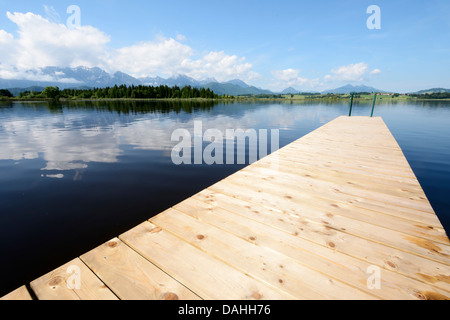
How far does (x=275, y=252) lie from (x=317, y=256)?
0.43 m

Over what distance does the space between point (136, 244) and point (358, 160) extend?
575cm

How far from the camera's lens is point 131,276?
1726 mm

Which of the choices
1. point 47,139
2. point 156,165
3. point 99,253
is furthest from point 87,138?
point 99,253

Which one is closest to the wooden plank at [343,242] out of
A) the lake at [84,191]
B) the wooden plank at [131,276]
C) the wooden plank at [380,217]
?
the wooden plank at [380,217]

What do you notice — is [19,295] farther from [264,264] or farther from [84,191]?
[84,191]

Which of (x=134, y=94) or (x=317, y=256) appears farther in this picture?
(x=134, y=94)

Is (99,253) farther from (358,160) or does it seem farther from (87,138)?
(87,138)

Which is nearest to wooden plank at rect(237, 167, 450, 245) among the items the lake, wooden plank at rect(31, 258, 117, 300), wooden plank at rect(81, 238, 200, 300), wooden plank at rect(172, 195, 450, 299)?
wooden plank at rect(172, 195, 450, 299)

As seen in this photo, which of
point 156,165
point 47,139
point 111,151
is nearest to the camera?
Answer: point 156,165

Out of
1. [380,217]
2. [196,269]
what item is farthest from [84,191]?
[380,217]

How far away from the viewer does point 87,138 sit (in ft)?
40.0

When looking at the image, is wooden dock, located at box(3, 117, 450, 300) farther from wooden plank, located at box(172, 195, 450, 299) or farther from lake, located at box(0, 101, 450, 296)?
lake, located at box(0, 101, 450, 296)

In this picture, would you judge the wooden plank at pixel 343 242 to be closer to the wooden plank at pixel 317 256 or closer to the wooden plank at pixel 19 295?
the wooden plank at pixel 317 256
